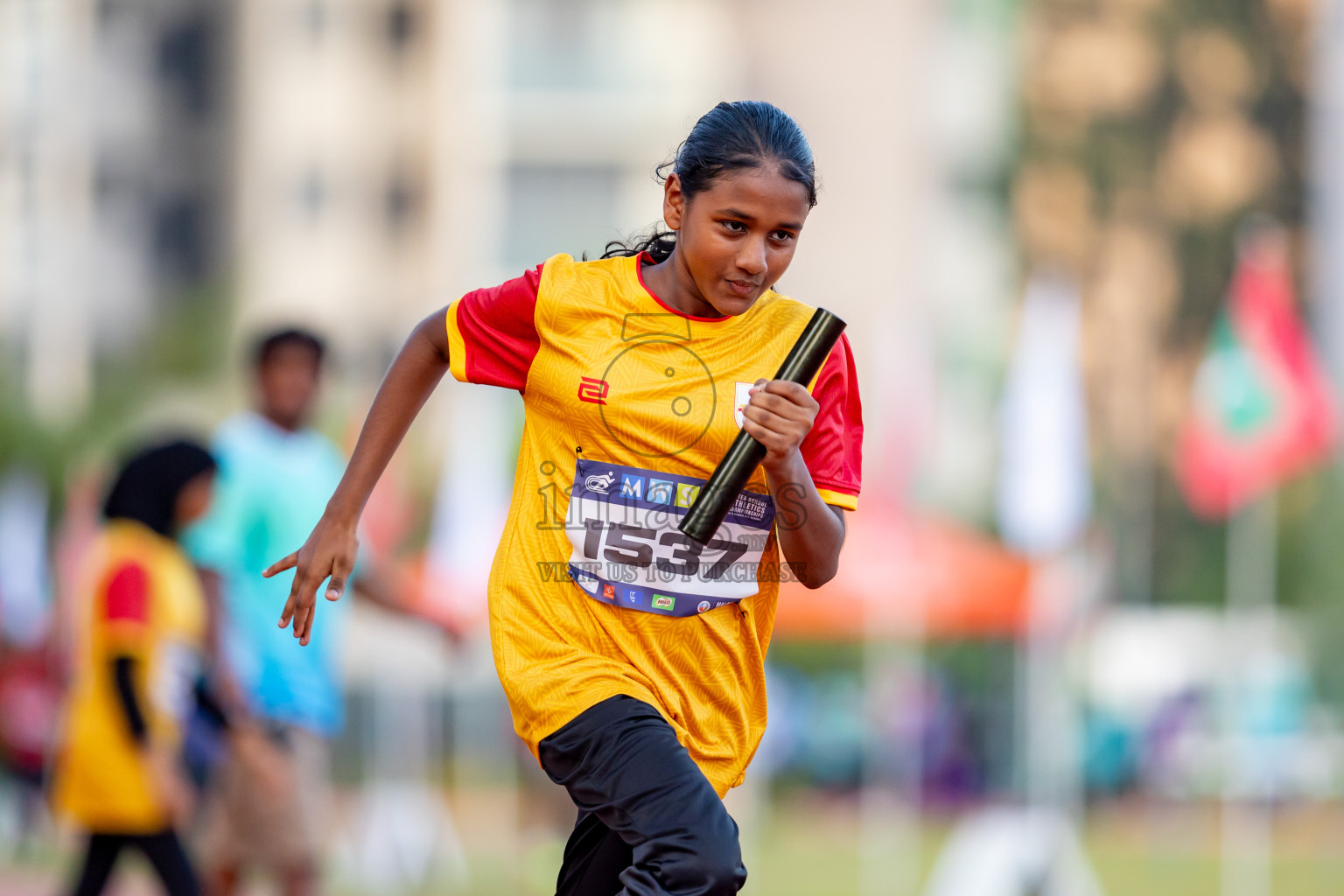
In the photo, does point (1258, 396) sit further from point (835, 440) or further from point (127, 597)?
point (835, 440)

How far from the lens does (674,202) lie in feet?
11.8

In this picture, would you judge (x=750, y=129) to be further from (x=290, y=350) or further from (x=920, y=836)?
(x=920, y=836)

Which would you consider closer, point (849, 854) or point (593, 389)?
point (593, 389)

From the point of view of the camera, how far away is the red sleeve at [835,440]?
140 inches

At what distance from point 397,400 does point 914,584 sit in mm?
12309

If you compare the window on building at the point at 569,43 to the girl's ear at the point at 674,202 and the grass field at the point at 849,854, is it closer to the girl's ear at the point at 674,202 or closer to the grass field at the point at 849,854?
the grass field at the point at 849,854

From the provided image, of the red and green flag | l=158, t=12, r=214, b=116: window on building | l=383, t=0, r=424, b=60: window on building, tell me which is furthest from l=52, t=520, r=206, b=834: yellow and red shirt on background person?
l=158, t=12, r=214, b=116: window on building

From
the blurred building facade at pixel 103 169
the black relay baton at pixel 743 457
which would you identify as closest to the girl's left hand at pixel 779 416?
the black relay baton at pixel 743 457

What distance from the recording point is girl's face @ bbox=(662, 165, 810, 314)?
11.1ft

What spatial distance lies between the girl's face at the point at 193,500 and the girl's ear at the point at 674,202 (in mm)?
3001

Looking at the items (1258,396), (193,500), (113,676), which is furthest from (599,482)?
(1258,396)

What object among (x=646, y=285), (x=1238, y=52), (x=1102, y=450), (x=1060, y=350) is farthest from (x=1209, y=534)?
(x=646, y=285)

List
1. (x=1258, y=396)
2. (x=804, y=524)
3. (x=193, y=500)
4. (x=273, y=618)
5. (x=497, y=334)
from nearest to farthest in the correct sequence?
(x=804, y=524), (x=497, y=334), (x=193, y=500), (x=273, y=618), (x=1258, y=396)

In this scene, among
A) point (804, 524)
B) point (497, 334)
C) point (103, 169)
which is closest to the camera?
point (804, 524)
